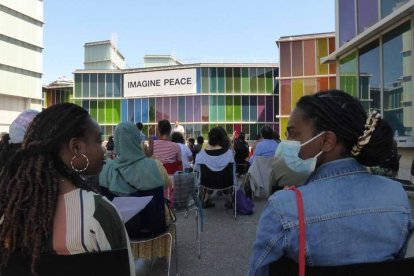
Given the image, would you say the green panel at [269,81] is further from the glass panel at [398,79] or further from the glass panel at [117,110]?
the glass panel at [398,79]

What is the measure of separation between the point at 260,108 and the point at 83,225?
34534 mm

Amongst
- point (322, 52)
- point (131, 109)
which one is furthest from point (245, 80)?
point (131, 109)

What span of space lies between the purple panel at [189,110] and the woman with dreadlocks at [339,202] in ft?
113

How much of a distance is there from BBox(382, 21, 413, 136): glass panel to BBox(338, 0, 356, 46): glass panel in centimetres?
214

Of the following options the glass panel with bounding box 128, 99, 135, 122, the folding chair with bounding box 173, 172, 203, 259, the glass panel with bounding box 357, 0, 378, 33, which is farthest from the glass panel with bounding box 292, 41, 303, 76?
the folding chair with bounding box 173, 172, 203, 259

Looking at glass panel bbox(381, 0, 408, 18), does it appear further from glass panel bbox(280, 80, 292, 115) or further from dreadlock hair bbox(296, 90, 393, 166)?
glass panel bbox(280, 80, 292, 115)

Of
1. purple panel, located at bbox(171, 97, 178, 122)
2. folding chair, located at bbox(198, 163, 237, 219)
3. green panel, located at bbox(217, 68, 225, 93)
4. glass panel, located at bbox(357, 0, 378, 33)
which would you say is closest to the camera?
folding chair, located at bbox(198, 163, 237, 219)

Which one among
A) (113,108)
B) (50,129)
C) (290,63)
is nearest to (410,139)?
(50,129)

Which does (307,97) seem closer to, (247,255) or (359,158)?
(359,158)

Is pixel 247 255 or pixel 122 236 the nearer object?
pixel 122 236

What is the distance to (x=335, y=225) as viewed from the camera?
137cm

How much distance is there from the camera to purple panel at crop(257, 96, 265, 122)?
3556 cm

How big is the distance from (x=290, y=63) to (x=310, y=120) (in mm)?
28388

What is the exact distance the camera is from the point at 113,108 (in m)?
37.9
